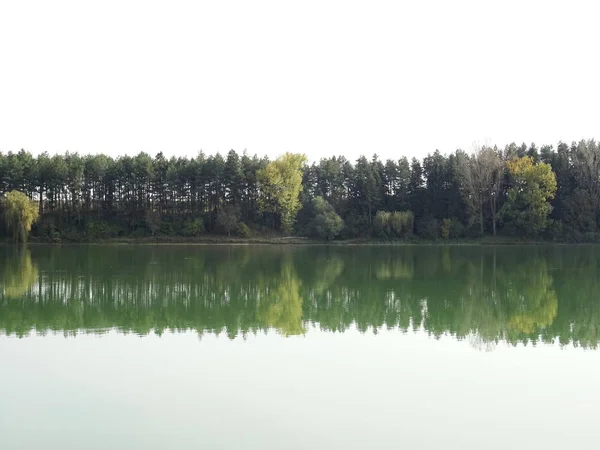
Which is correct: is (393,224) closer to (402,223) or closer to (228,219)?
(402,223)

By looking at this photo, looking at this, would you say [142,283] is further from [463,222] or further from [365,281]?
[463,222]

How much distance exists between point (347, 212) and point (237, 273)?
38.4 m

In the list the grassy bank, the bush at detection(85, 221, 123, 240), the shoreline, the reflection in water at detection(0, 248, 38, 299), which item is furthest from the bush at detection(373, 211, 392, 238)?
the reflection in water at detection(0, 248, 38, 299)

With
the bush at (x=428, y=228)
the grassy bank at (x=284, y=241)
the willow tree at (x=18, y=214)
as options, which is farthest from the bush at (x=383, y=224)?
the willow tree at (x=18, y=214)

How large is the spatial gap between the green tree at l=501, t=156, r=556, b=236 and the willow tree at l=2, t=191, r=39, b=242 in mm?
44507

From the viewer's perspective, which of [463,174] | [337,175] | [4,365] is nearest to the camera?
[4,365]

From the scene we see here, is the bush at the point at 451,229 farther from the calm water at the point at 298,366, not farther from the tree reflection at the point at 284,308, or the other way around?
the calm water at the point at 298,366

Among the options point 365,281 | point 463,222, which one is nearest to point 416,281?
point 365,281

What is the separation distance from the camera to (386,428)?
9.10 meters

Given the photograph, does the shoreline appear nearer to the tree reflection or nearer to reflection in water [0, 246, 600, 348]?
reflection in water [0, 246, 600, 348]

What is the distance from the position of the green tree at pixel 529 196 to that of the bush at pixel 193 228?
1192 inches

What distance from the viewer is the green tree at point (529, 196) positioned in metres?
61.0

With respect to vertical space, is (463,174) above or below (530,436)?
above

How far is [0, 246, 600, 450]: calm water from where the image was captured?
8969 millimetres
